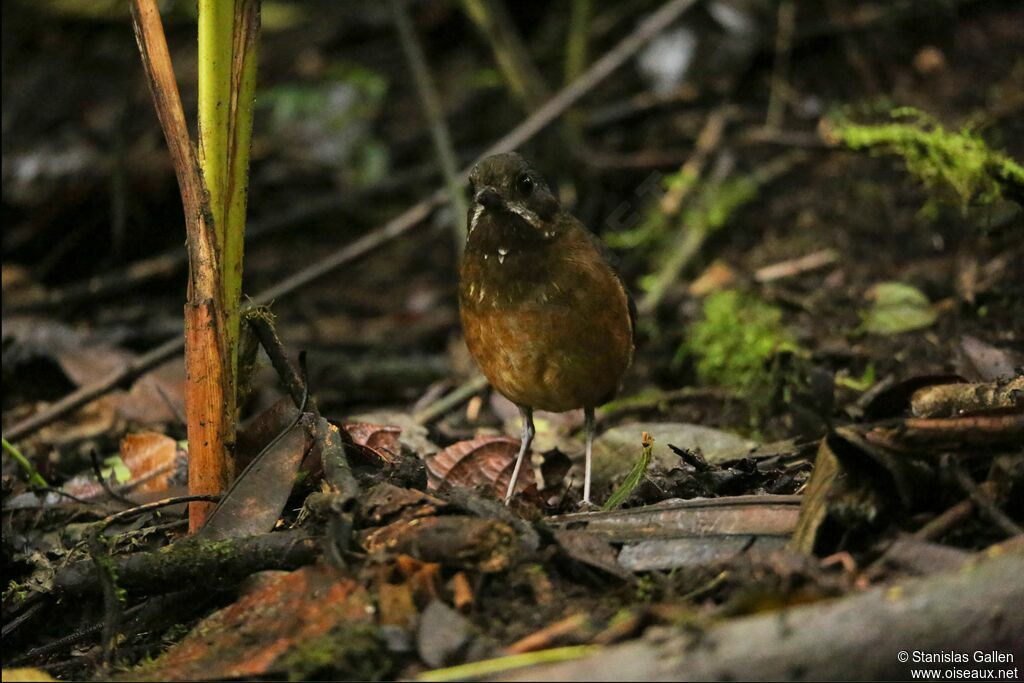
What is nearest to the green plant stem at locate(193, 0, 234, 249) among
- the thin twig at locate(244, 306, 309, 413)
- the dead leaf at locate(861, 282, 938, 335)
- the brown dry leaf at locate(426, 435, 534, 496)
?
the thin twig at locate(244, 306, 309, 413)

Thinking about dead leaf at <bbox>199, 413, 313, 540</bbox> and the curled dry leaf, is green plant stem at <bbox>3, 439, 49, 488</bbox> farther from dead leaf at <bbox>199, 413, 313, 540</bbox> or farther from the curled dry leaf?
dead leaf at <bbox>199, 413, 313, 540</bbox>

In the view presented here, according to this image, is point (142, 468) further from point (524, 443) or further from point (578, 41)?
point (578, 41)

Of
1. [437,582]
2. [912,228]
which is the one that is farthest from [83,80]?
[437,582]

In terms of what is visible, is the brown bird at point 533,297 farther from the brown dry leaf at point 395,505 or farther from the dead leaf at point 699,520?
the brown dry leaf at point 395,505

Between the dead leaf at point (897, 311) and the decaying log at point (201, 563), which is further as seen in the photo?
the dead leaf at point (897, 311)

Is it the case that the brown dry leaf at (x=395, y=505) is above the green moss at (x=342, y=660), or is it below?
above

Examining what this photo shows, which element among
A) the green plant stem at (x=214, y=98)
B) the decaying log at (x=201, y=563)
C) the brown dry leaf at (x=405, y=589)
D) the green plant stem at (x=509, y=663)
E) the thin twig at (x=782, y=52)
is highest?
the thin twig at (x=782, y=52)

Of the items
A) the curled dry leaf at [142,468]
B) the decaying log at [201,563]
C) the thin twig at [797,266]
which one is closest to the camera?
the decaying log at [201,563]

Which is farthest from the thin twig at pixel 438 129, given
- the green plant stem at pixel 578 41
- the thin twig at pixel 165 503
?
the thin twig at pixel 165 503

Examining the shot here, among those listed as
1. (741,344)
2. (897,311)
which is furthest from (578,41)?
(897,311)
